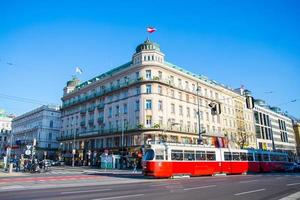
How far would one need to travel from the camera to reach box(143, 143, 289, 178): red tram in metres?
23.3

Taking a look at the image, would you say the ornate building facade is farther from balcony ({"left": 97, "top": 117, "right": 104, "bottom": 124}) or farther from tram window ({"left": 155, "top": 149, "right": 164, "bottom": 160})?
tram window ({"left": 155, "top": 149, "right": 164, "bottom": 160})

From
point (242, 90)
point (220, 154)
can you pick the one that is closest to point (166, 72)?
point (220, 154)

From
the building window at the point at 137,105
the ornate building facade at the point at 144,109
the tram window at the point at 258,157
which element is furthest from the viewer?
the building window at the point at 137,105

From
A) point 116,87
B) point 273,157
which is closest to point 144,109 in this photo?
point 116,87

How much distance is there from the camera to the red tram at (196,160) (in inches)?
918

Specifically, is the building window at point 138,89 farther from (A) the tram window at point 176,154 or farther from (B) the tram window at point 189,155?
(A) the tram window at point 176,154

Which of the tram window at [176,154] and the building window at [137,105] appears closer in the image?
the tram window at [176,154]

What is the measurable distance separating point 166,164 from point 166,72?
103 ft

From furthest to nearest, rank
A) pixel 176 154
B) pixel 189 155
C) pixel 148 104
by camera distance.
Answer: pixel 148 104, pixel 189 155, pixel 176 154

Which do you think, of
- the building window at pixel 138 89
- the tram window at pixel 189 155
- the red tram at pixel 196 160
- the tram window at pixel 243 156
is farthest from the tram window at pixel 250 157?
the building window at pixel 138 89

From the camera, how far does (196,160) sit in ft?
85.5

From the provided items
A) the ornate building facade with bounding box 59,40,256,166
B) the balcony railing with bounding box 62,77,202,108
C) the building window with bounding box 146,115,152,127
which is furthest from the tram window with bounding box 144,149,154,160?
the balcony railing with bounding box 62,77,202,108

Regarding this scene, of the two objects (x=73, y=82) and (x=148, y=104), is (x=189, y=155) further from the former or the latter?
(x=73, y=82)

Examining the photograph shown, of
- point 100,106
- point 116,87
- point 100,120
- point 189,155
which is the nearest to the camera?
point 189,155
